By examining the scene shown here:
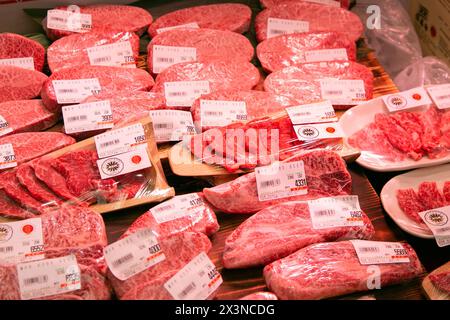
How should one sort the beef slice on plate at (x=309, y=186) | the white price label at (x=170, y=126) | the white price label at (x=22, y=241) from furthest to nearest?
the white price label at (x=170, y=126) < the beef slice on plate at (x=309, y=186) < the white price label at (x=22, y=241)

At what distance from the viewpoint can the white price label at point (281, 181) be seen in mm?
2400

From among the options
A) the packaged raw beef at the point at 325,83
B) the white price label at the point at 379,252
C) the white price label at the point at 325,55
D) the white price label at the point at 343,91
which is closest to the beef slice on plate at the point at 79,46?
the packaged raw beef at the point at 325,83

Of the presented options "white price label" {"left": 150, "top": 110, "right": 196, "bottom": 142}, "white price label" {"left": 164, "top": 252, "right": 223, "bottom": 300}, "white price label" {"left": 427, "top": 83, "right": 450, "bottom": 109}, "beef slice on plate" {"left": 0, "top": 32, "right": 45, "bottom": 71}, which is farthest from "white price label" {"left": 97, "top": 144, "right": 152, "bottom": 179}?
"white price label" {"left": 427, "top": 83, "right": 450, "bottom": 109}

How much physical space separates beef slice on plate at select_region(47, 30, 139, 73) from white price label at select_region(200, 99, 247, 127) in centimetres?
80

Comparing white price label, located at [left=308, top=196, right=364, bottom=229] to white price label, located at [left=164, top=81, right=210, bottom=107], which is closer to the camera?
white price label, located at [left=308, top=196, right=364, bottom=229]

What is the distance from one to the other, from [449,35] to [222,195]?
219cm

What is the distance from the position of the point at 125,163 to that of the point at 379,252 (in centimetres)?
126

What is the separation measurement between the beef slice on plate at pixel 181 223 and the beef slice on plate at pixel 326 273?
0.35 m

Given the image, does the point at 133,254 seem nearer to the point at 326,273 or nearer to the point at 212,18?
the point at 326,273

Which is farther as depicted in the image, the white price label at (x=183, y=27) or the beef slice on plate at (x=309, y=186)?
the white price label at (x=183, y=27)

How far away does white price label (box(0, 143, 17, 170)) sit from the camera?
2.58m

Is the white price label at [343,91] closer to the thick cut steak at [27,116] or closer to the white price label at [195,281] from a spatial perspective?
the white price label at [195,281]

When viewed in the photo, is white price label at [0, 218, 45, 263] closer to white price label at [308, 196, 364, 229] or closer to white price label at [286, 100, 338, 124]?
white price label at [308, 196, 364, 229]
